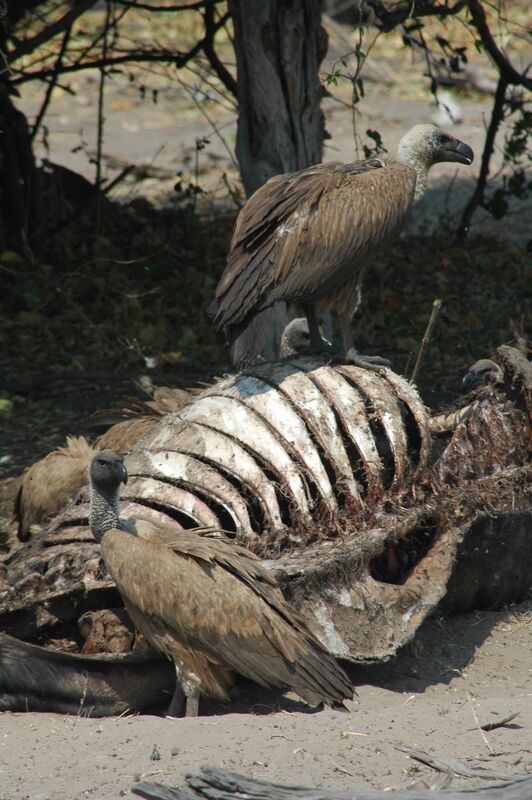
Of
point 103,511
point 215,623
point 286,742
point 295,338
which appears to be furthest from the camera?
point 295,338

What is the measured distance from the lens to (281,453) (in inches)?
205

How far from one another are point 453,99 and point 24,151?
689cm

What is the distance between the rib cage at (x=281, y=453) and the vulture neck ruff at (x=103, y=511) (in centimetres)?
34

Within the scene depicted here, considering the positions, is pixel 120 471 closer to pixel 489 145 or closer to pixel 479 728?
pixel 479 728

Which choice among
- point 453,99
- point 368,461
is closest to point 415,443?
point 368,461

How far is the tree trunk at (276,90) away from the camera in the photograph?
722 centimetres

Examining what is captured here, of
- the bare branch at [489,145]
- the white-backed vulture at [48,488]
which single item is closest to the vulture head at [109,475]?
the white-backed vulture at [48,488]

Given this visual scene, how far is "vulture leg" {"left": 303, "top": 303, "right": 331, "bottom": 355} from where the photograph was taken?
6215mm

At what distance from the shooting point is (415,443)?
18.2 feet

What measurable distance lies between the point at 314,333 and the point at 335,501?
53.8 inches

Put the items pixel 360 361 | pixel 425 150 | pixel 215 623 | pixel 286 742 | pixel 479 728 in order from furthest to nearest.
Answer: pixel 425 150 < pixel 360 361 < pixel 215 623 < pixel 479 728 < pixel 286 742

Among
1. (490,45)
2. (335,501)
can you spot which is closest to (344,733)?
(335,501)

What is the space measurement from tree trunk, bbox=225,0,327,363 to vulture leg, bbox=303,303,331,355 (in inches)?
42.7

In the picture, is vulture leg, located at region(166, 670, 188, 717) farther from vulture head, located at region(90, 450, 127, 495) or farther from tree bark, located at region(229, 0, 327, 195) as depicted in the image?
tree bark, located at region(229, 0, 327, 195)
